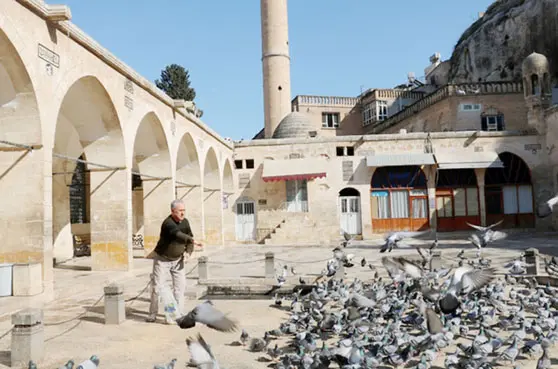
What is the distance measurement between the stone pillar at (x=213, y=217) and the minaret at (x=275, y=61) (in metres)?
9.23

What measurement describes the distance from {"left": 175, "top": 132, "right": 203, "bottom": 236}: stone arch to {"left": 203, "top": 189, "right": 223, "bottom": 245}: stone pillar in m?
2.76

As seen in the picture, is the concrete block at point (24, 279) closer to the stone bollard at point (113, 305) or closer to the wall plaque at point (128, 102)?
the stone bollard at point (113, 305)

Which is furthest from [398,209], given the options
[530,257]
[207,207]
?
[530,257]

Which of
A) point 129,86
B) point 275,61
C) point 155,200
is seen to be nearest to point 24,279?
point 129,86

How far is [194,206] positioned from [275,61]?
44.6 feet

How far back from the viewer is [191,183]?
16.9 m

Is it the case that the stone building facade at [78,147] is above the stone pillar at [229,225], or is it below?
above

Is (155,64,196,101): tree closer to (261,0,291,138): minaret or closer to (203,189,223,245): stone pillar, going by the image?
(261,0,291,138): minaret

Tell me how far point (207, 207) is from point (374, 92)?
1680 centimetres

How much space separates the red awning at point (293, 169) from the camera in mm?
20428

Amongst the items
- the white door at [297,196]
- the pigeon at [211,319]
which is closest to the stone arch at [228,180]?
the white door at [297,196]

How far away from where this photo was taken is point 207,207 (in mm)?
19938

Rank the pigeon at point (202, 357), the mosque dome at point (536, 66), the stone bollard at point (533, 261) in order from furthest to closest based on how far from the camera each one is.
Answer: the mosque dome at point (536, 66)
the stone bollard at point (533, 261)
the pigeon at point (202, 357)

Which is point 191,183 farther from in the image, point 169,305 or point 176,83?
point 176,83
